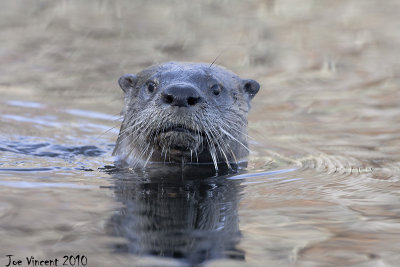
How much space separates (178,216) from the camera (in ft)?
12.1

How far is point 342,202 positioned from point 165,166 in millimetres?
1375

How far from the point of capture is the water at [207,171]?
3.28 metres

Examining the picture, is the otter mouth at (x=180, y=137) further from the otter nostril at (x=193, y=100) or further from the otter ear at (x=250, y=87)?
the otter ear at (x=250, y=87)

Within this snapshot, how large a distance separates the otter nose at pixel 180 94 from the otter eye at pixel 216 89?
1.79ft

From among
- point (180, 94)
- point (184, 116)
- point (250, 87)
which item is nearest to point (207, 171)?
point (184, 116)

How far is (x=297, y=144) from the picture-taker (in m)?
6.24

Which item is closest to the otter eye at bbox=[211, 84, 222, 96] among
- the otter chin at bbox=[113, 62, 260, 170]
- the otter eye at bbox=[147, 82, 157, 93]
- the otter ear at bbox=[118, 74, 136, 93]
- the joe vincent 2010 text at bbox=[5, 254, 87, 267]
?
the otter chin at bbox=[113, 62, 260, 170]

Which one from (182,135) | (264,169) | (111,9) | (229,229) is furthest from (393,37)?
(229,229)

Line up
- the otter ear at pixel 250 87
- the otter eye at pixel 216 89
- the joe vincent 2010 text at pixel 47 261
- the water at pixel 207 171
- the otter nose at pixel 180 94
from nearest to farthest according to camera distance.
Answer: the joe vincent 2010 text at pixel 47 261 → the water at pixel 207 171 → the otter nose at pixel 180 94 → the otter eye at pixel 216 89 → the otter ear at pixel 250 87

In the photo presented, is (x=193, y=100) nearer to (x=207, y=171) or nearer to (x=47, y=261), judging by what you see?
(x=207, y=171)

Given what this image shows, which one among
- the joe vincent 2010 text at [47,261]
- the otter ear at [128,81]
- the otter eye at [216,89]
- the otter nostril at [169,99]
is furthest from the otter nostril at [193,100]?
the joe vincent 2010 text at [47,261]

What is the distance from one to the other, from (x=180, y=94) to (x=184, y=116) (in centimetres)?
16

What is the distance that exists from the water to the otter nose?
0.52m

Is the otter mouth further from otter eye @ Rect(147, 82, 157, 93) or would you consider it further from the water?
otter eye @ Rect(147, 82, 157, 93)
